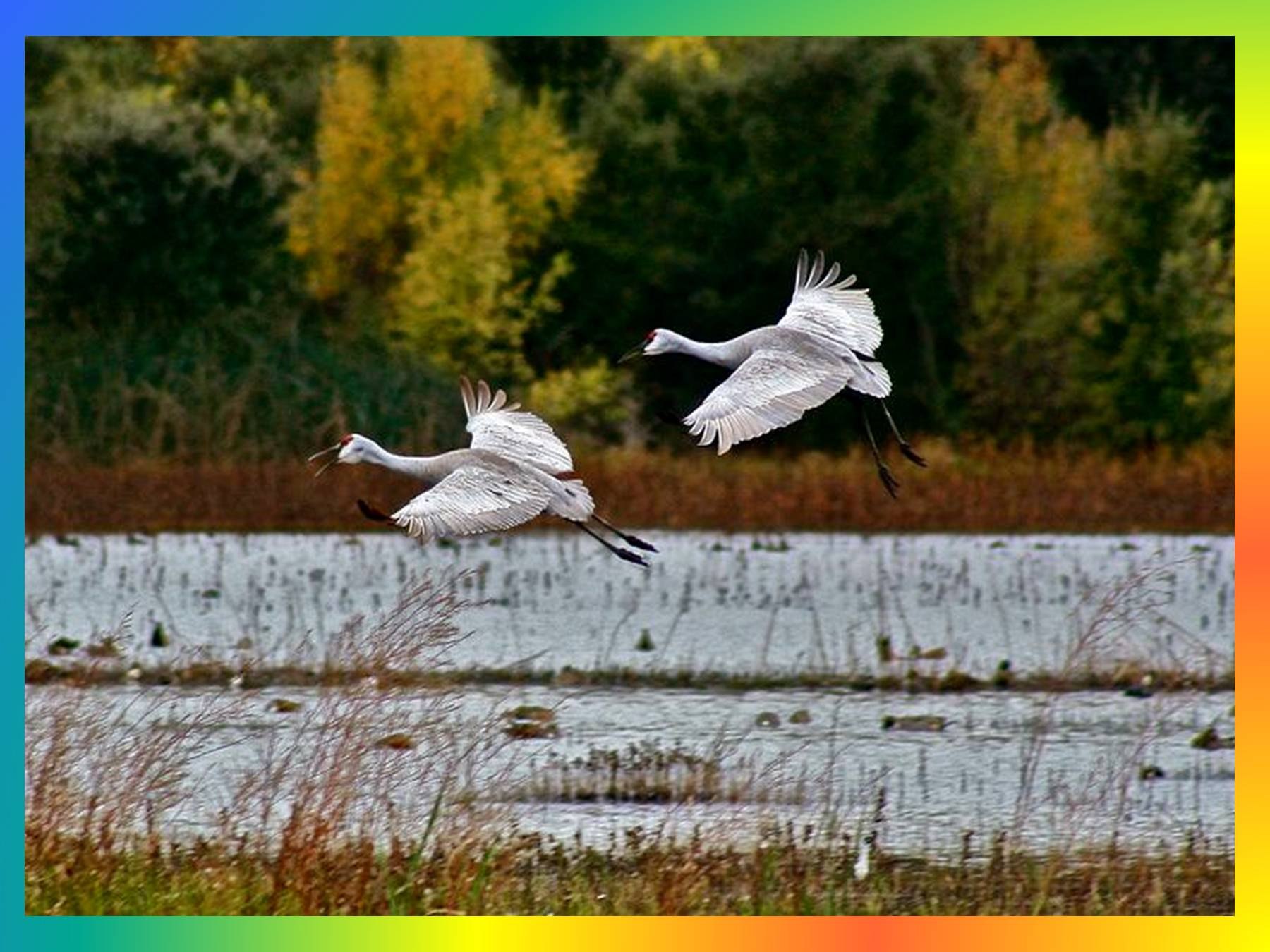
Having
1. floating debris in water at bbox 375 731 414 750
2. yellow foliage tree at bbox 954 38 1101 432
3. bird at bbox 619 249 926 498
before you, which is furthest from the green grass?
yellow foliage tree at bbox 954 38 1101 432

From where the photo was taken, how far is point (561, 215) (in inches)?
1046

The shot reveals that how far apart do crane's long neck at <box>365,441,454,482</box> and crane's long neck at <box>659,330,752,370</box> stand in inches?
34.2

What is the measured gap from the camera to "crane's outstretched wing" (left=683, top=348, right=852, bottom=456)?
8383 mm

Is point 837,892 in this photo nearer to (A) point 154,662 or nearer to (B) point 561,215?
(A) point 154,662

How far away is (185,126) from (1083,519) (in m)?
9.94

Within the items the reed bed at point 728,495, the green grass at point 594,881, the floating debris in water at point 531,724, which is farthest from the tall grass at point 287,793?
the reed bed at point 728,495

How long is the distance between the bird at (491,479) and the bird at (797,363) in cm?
52

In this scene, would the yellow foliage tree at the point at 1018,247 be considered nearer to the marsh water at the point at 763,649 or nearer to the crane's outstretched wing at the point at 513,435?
the marsh water at the point at 763,649

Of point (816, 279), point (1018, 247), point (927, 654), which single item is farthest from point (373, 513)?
point (1018, 247)

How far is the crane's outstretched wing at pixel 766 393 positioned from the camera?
27.5ft

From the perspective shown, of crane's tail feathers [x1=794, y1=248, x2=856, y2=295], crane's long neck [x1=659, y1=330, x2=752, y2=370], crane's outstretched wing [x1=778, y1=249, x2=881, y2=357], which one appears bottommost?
crane's long neck [x1=659, y1=330, x2=752, y2=370]

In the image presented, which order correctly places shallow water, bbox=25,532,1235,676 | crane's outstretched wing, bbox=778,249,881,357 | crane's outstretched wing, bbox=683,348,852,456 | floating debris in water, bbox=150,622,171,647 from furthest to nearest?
1. shallow water, bbox=25,532,1235,676
2. floating debris in water, bbox=150,622,171,647
3. crane's outstretched wing, bbox=778,249,881,357
4. crane's outstretched wing, bbox=683,348,852,456

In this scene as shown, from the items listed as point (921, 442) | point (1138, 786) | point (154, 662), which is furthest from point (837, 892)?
point (921, 442)

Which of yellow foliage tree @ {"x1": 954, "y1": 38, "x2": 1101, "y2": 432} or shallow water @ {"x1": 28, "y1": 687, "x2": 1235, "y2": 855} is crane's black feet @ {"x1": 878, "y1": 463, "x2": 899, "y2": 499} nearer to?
shallow water @ {"x1": 28, "y1": 687, "x2": 1235, "y2": 855}
